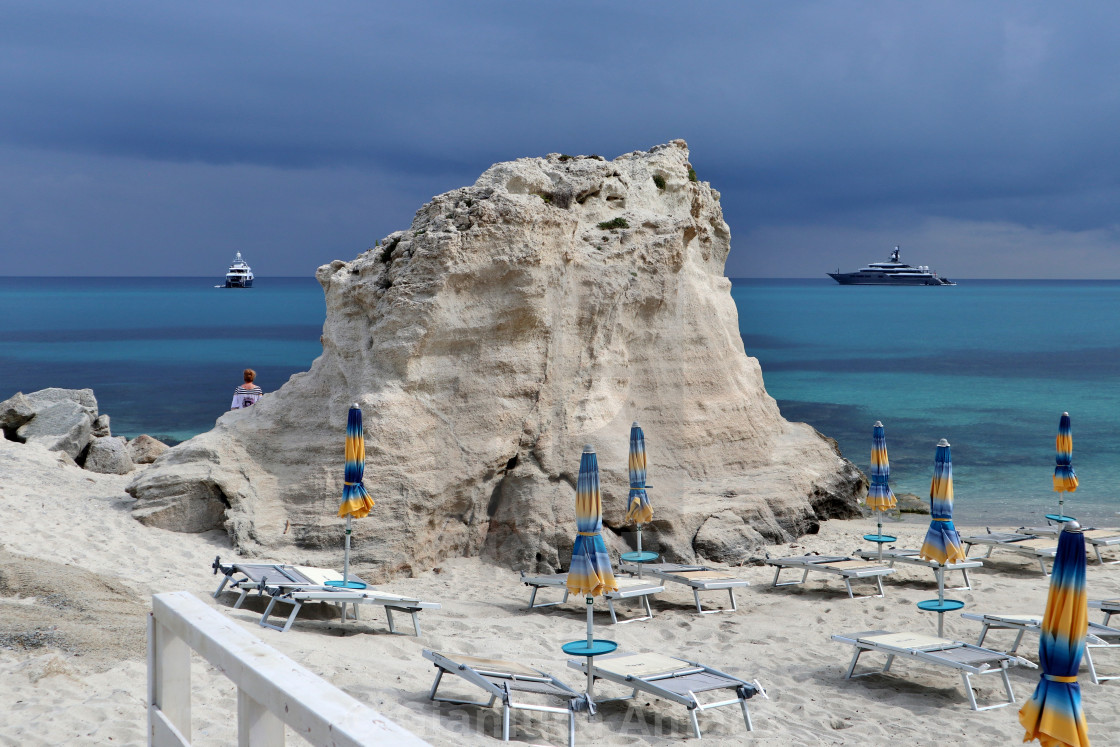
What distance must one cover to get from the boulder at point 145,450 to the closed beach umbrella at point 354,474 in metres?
11.2

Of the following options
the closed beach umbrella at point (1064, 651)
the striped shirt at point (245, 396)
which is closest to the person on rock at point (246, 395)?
the striped shirt at point (245, 396)

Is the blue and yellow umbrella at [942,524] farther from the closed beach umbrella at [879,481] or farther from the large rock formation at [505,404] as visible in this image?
the large rock formation at [505,404]

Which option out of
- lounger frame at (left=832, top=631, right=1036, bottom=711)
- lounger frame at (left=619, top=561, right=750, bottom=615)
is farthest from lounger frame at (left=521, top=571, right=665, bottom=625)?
lounger frame at (left=832, top=631, right=1036, bottom=711)

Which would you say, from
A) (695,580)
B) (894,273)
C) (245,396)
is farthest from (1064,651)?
(894,273)

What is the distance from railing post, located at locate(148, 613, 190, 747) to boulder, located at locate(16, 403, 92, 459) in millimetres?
15309

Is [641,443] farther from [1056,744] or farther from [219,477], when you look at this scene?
[1056,744]

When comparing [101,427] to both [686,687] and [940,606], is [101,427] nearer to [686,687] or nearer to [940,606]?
[686,687]

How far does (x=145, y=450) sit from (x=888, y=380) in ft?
121

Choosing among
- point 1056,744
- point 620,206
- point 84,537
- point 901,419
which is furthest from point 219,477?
point 901,419

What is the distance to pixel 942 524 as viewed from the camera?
31.5 feet

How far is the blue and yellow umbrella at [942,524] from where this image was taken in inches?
375

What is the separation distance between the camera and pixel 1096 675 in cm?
881

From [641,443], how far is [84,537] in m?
6.64

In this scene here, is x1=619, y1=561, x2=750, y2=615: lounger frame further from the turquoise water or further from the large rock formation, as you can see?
the turquoise water
